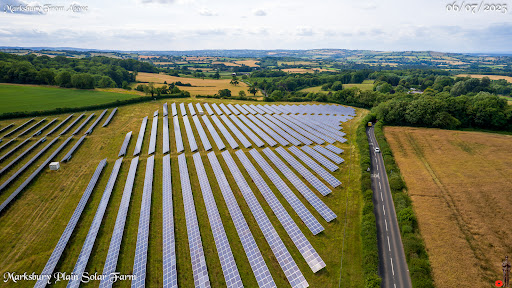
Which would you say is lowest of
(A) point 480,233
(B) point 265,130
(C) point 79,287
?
(C) point 79,287

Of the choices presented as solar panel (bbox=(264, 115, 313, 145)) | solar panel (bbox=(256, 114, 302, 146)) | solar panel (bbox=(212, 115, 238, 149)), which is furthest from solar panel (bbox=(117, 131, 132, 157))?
solar panel (bbox=(264, 115, 313, 145))

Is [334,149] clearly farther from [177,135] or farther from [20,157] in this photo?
[20,157]

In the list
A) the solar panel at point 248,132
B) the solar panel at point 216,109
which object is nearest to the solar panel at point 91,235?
the solar panel at point 248,132

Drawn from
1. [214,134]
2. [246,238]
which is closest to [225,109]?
[214,134]

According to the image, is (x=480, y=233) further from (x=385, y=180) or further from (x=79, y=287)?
(x=79, y=287)

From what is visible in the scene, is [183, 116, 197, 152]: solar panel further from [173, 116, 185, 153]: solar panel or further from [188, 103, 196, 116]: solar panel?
[188, 103, 196, 116]: solar panel

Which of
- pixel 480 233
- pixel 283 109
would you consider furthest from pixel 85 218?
pixel 283 109

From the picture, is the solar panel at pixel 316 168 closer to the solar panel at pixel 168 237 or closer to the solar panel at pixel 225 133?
the solar panel at pixel 225 133
